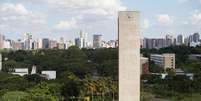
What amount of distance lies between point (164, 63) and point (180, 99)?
23758 millimetres

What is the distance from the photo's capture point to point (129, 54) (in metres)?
8.23

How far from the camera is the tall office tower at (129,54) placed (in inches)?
323

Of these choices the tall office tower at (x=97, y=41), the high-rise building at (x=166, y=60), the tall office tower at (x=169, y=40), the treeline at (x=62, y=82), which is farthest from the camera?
the tall office tower at (x=97, y=41)

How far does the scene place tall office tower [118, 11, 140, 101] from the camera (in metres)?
8.20

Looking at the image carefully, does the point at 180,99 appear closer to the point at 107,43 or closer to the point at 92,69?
the point at 92,69

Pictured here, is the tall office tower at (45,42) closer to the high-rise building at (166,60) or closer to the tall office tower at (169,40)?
the tall office tower at (169,40)

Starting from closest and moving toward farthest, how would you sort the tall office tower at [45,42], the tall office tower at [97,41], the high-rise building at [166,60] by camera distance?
1. the high-rise building at [166,60]
2. the tall office tower at [45,42]
3. the tall office tower at [97,41]

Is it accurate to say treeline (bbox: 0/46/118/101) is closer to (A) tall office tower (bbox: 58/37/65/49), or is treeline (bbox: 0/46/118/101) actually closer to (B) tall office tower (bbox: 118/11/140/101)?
(B) tall office tower (bbox: 118/11/140/101)

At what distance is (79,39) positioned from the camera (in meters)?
93.8

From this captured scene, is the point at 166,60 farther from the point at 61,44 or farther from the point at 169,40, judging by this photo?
the point at 61,44

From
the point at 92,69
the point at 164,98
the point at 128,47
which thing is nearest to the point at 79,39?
the point at 92,69

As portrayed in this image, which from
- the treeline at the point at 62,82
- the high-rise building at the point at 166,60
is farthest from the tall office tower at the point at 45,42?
the high-rise building at the point at 166,60

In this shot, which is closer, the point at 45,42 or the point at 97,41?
the point at 45,42

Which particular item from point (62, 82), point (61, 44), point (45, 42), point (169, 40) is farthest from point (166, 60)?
point (45, 42)
